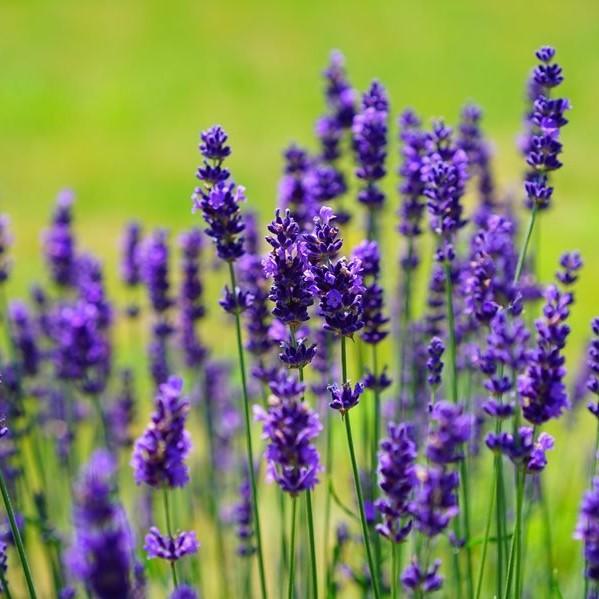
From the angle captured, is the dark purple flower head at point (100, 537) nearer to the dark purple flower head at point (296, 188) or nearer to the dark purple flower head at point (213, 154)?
the dark purple flower head at point (213, 154)

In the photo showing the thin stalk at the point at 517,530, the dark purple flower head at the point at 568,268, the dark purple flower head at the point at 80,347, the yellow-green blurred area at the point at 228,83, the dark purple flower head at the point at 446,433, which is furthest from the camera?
the yellow-green blurred area at the point at 228,83

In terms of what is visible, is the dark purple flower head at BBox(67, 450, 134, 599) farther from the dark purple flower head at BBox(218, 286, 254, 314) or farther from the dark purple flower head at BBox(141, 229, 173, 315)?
the dark purple flower head at BBox(141, 229, 173, 315)

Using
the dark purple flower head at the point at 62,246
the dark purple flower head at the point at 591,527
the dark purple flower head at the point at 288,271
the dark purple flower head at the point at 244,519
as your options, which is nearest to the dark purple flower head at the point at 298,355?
the dark purple flower head at the point at 288,271

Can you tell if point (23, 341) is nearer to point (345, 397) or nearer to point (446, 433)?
point (345, 397)

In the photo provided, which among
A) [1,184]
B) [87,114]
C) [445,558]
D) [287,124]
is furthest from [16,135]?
[445,558]

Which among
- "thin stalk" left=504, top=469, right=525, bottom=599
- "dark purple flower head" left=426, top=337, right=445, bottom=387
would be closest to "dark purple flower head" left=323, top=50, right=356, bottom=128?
"dark purple flower head" left=426, top=337, right=445, bottom=387
